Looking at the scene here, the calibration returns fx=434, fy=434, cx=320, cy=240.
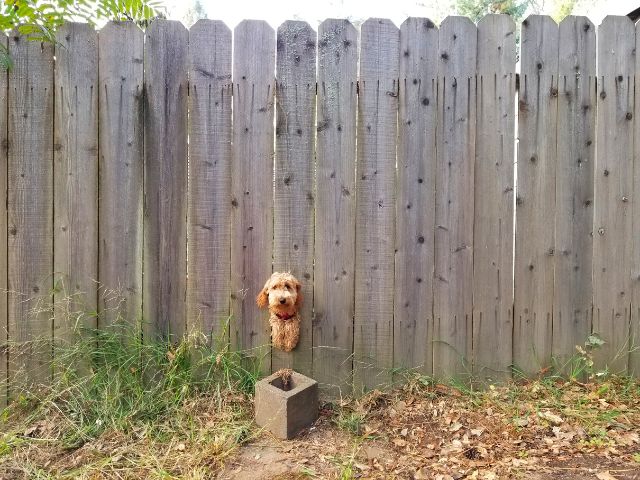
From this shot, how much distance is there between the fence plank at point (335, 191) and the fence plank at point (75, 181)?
134cm

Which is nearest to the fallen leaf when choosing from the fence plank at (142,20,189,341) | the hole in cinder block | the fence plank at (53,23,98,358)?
the hole in cinder block

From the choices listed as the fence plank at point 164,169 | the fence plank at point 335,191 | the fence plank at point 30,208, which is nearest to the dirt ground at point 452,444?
the fence plank at point 335,191

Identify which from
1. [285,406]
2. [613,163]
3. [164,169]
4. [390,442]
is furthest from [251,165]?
[613,163]

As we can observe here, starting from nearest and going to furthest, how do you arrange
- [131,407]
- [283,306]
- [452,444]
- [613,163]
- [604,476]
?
[604,476] → [452,444] → [131,407] → [283,306] → [613,163]

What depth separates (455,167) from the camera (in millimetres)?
2646

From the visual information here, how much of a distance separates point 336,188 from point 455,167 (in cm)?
74

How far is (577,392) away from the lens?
259cm

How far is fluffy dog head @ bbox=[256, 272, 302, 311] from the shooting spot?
243 centimetres

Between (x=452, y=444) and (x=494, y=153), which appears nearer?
(x=452, y=444)

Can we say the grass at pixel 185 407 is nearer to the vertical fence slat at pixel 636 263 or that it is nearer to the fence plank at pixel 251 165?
the vertical fence slat at pixel 636 263

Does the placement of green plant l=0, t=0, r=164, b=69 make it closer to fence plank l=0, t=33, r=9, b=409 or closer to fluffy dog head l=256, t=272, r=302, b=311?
fence plank l=0, t=33, r=9, b=409

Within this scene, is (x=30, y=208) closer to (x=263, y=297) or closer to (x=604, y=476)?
(x=263, y=297)

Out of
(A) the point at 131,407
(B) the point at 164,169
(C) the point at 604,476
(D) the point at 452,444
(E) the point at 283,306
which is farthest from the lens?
(B) the point at 164,169

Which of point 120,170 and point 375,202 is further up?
point 120,170
